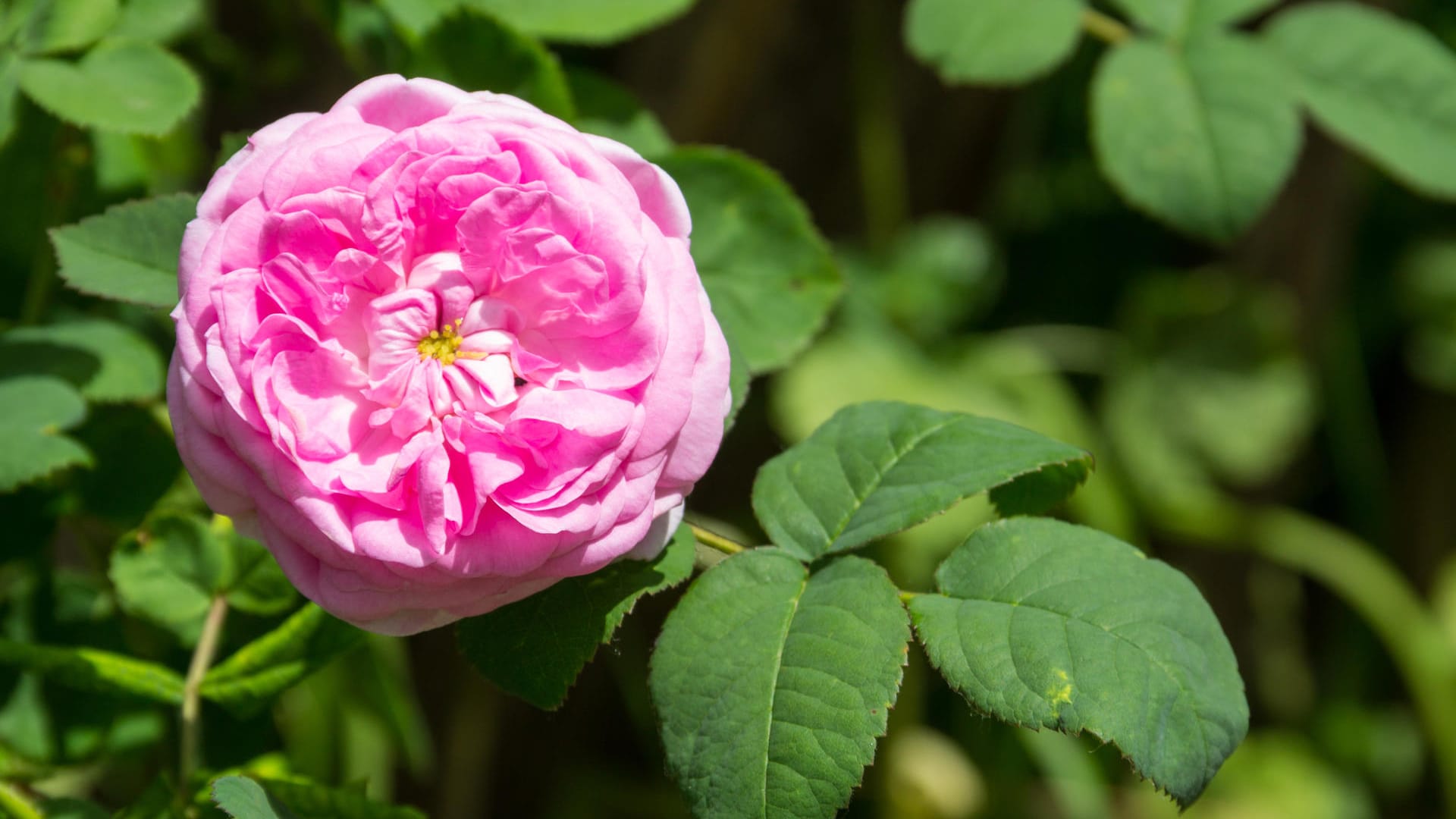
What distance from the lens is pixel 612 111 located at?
977 mm

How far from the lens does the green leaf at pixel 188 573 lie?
814mm

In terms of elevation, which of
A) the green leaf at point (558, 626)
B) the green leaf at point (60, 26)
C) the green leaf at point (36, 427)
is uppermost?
the green leaf at point (60, 26)

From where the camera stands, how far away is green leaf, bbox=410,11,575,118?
842 mm

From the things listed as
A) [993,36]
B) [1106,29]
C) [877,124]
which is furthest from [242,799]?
[877,124]

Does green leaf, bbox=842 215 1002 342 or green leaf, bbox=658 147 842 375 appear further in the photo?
green leaf, bbox=842 215 1002 342

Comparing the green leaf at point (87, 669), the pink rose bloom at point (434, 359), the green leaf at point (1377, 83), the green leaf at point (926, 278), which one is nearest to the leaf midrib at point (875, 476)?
the pink rose bloom at point (434, 359)

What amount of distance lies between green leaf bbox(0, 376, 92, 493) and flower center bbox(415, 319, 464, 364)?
281 mm

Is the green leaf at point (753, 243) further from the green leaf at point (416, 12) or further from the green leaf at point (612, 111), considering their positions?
the green leaf at point (416, 12)

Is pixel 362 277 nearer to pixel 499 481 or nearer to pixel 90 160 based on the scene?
pixel 499 481

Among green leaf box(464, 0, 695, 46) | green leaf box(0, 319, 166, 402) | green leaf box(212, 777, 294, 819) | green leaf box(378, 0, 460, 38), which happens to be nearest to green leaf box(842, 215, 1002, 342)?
green leaf box(464, 0, 695, 46)

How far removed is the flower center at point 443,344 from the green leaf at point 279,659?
0.22 meters

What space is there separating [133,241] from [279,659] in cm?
28

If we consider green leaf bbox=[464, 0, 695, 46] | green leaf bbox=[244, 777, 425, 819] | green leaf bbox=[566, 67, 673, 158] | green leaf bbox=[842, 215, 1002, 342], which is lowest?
green leaf bbox=[842, 215, 1002, 342]

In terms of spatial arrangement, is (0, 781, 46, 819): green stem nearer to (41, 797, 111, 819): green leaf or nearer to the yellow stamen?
(41, 797, 111, 819): green leaf
